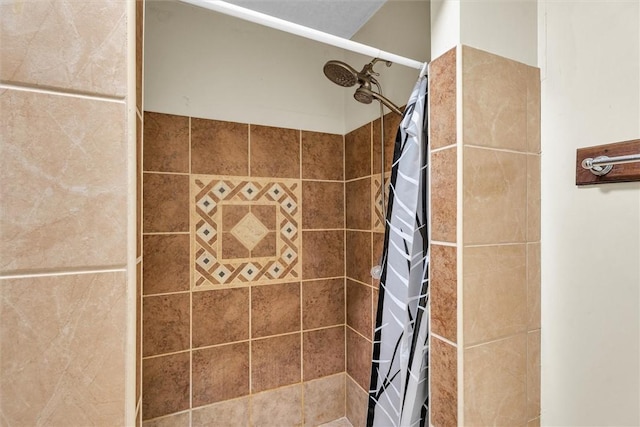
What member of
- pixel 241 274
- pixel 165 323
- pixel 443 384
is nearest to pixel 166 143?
pixel 241 274

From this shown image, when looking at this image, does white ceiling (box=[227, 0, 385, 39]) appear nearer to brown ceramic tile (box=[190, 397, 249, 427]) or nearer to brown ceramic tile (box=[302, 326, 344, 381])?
brown ceramic tile (box=[302, 326, 344, 381])

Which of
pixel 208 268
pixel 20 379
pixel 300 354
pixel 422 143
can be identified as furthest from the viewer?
pixel 300 354

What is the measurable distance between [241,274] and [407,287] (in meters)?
0.86

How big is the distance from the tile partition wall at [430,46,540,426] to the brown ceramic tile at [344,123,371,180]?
676 millimetres

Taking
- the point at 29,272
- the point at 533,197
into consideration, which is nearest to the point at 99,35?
the point at 29,272

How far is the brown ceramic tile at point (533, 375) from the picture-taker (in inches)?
33.4

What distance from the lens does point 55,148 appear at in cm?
45

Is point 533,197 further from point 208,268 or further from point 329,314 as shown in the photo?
point 208,268

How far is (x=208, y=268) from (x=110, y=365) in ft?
3.17

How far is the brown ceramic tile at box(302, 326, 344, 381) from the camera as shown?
1.60m

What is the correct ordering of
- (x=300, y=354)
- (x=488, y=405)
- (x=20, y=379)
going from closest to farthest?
1. (x=20, y=379)
2. (x=488, y=405)
3. (x=300, y=354)

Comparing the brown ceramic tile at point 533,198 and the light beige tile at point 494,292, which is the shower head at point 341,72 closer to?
the brown ceramic tile at point 533,198

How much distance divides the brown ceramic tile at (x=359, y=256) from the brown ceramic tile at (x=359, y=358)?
0.31m

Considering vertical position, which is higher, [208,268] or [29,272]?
[29,272]
